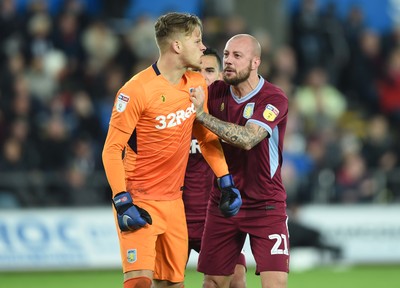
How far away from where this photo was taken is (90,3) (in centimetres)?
1831

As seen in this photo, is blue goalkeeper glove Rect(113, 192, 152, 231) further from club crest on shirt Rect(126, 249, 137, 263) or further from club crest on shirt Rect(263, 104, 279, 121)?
club crest on shirt Rect(263, 104, 279, 121)

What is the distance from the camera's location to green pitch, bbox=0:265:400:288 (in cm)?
1276

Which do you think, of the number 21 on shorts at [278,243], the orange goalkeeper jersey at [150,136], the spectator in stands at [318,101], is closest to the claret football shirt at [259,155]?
the number 21 on shorts at [278,243]

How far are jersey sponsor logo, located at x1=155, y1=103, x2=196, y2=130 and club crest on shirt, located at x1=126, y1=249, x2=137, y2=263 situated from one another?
95 centimetres

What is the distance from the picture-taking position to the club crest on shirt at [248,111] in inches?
316

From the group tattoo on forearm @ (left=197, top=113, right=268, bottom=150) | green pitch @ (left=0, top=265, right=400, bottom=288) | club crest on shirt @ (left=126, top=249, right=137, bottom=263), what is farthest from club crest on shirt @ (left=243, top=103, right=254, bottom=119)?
green pitch @ (left=0, top=265, right=400, bottom=288)

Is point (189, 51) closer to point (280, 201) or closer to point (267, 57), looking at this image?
point (280, 201)

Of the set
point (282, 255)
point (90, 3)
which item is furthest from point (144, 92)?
point (90, 3)

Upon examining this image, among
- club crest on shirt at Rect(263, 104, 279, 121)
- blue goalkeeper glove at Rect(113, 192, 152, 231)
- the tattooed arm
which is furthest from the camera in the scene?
club crest on shirt at Rect(263, 104, 279, 121)

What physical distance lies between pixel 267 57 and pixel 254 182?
918cm

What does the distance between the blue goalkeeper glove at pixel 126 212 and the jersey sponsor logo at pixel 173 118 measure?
618 mm

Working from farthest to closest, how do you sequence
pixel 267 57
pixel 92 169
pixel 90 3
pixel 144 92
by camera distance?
pixel 90 3, pixel 267 57, pixel 92 169, pixel 144 92

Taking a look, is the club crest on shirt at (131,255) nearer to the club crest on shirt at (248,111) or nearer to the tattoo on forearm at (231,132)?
the tattoo on forearm at (231,132)

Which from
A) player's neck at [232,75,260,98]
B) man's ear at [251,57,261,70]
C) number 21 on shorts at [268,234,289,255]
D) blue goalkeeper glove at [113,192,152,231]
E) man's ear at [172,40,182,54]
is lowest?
number 21 on shorts at [268,234,289,255]
